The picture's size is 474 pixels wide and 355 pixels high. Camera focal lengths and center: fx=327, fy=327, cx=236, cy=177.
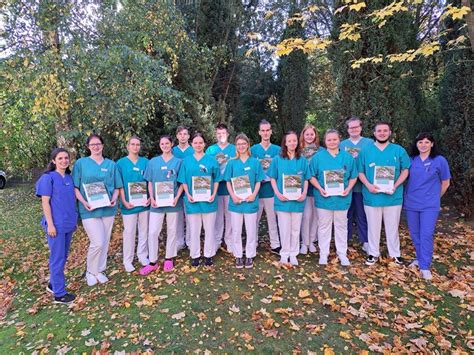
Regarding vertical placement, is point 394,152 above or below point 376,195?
above

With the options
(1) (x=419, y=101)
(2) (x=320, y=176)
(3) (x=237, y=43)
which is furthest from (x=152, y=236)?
(3) (x=237, y=43)

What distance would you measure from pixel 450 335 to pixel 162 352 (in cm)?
307

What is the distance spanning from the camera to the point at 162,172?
4867 mm

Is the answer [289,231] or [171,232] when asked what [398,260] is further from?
[171,232]

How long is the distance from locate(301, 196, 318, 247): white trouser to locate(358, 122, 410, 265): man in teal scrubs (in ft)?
2.68

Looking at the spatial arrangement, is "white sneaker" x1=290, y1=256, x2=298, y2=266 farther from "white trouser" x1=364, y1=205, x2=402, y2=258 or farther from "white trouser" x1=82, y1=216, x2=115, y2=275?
"white trouser" x1=82, y1=216, x2=115, y2=275

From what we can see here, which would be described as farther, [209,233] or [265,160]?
[265,160]

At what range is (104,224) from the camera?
4.80 m

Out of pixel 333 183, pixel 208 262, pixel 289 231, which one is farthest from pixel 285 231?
pixel 208 262

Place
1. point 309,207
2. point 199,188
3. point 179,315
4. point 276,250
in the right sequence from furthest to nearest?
point 276,250 → point 309,207 → point 199,188 → point 179,315

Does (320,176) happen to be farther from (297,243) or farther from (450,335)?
(450,335)

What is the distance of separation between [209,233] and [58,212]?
2.10 m

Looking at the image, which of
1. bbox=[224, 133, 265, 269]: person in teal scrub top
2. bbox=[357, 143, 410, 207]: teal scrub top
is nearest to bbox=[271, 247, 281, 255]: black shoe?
bbox=[224, 133, 265, 269]: person in teal scrub top

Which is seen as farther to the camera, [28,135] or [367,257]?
[28,135]
